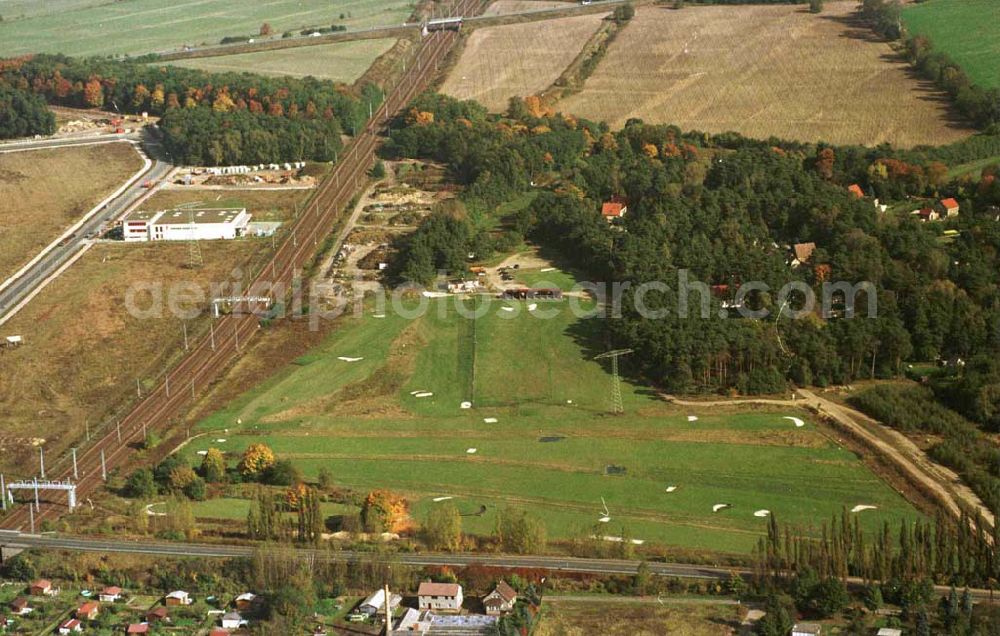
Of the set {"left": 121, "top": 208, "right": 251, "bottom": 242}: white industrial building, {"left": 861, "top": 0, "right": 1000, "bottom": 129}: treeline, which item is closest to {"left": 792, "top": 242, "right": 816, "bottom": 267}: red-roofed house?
{"left": 861, "top": 0, "right": 1000, "bottom": 129}: treeline

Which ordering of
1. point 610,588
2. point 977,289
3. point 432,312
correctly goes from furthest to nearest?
point 432,312, point 977,289, point 610,588

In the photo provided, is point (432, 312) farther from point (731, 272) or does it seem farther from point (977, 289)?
point (977, 289)

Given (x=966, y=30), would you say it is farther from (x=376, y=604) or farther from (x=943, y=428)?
(x=376, y=604)

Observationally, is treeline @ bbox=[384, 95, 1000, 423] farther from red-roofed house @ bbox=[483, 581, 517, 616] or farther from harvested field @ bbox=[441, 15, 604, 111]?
red-roofed house @ bbox=[483, 581, 517, 616]

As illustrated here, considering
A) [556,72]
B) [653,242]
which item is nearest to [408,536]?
[653,242]

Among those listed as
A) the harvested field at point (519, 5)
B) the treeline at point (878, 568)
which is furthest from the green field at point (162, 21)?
the treeline at point (878, 568)
